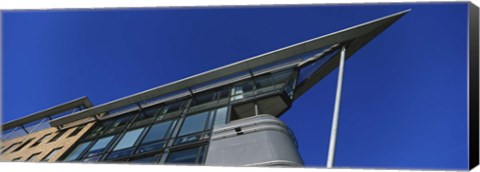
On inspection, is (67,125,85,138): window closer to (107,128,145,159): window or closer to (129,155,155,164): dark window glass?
→ (107,128,145,159): window

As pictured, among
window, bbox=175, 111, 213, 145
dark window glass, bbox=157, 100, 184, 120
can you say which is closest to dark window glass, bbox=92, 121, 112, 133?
dark window glass, bbox=157, 100, 184, 120

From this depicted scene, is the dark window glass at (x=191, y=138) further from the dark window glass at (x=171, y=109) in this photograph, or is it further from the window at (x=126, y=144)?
the dark window glass at (x=171, y=109)

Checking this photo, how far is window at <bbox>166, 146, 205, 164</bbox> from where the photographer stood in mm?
7399

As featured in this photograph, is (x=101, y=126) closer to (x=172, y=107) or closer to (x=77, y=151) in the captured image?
(x=77, y=151)

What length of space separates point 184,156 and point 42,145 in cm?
877

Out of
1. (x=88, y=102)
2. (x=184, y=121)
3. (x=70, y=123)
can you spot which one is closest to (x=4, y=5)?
(x=184, y=121)

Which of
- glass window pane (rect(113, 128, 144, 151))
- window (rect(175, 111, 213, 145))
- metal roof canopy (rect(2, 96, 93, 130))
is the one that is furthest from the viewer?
metal roof canopy (rect(2, 96, 93, 130))

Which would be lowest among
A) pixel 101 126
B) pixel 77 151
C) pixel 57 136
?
pixel 77 151

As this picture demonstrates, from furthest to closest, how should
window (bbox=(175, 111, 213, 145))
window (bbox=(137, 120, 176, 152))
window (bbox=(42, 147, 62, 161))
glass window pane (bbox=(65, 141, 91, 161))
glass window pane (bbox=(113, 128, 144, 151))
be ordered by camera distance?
window (bbox=(42, 147, 62, 161)), glass window pane (bbox=(65, 141, 91, 161)), glass window pane (bbox=(113, 128, 144, 151)), window (bbox=(137, 120, 176, 152)), window (bbox=(175, 111, 213, 145))

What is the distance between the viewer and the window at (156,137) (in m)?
8.77

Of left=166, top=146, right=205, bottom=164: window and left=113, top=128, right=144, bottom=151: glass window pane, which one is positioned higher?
left=113, top=128, right=144, bottom=151: glass window pane

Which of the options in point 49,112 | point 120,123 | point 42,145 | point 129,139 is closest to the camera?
point 129,139

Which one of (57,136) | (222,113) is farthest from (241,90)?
(57,136)

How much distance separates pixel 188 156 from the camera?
7676 millimetres
